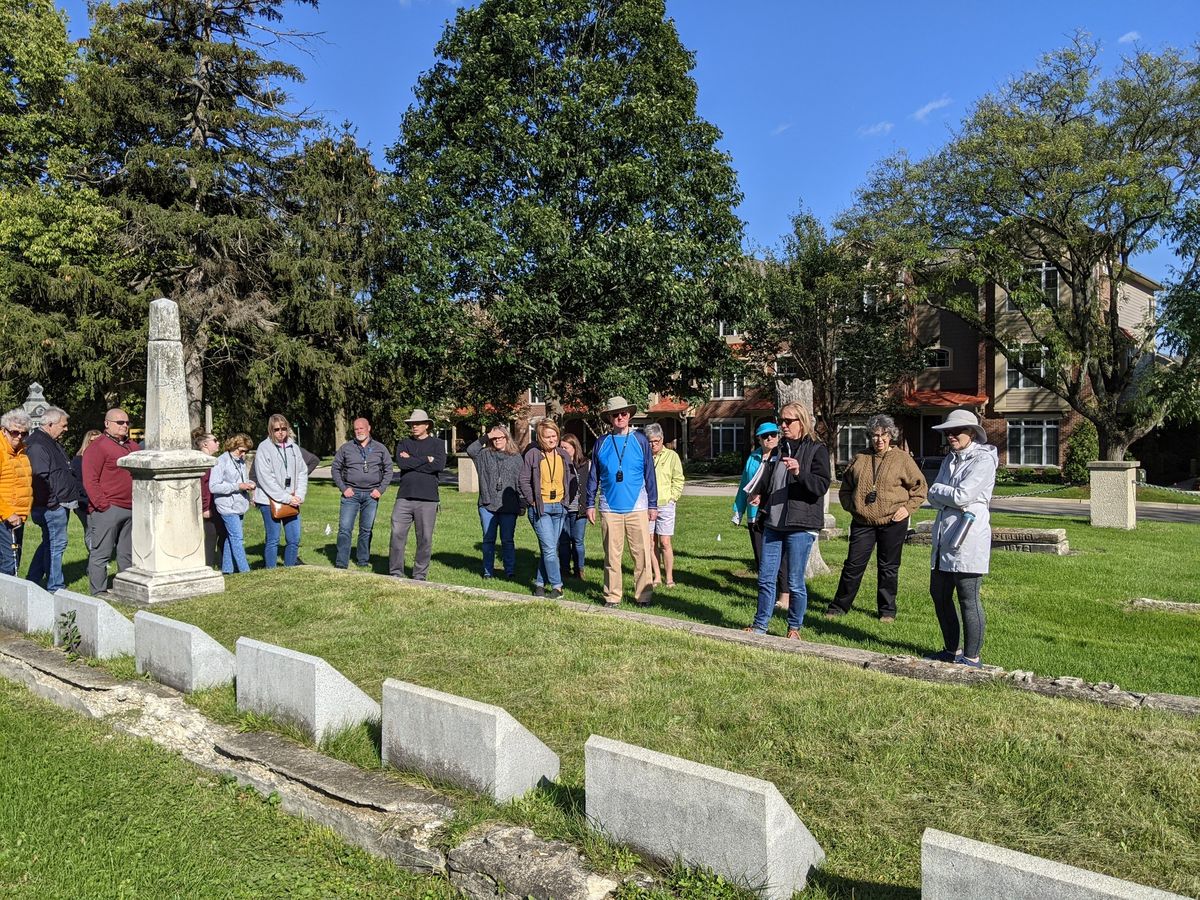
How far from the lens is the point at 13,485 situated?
8594 mm

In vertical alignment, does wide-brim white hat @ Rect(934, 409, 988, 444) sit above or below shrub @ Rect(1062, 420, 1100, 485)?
above

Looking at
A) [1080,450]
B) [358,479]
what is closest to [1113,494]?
[358,479]

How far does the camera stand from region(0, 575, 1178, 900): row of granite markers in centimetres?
226

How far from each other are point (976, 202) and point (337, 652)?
85.1ft

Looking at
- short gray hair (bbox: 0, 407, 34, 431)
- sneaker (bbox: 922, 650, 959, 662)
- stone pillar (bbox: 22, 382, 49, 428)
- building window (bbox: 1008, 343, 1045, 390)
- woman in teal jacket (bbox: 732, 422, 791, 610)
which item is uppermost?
building window (bbox: 1008, 343, 1045, 390)

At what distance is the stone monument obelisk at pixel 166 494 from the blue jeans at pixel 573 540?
13.0 ft

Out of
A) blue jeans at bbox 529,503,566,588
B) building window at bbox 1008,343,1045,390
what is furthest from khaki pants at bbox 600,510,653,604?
building window at bbox 1008,343,1045,390

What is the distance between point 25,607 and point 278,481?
10.4 feet

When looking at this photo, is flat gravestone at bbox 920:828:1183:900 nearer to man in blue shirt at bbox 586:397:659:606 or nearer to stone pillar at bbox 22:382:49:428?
man in blue shirt at bbox 586:397:659:606

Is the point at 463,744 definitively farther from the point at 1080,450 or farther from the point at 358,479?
the point at 1080,450

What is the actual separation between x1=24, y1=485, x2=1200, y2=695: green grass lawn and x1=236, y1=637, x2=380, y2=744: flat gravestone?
3950mm

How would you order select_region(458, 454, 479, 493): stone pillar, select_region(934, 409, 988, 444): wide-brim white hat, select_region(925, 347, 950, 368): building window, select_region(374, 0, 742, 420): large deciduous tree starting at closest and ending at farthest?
1. select_region(934, 409, 988, 444): wide-brim white hat
2. select_region(374, 0, 742, 420): large deciduous tree
3. select_region(458, 454, 479, 493): stone pillar
4. select_region(925, 347, 950, 368): building window

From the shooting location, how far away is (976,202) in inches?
1017

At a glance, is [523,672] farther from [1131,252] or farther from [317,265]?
[1131,252]
